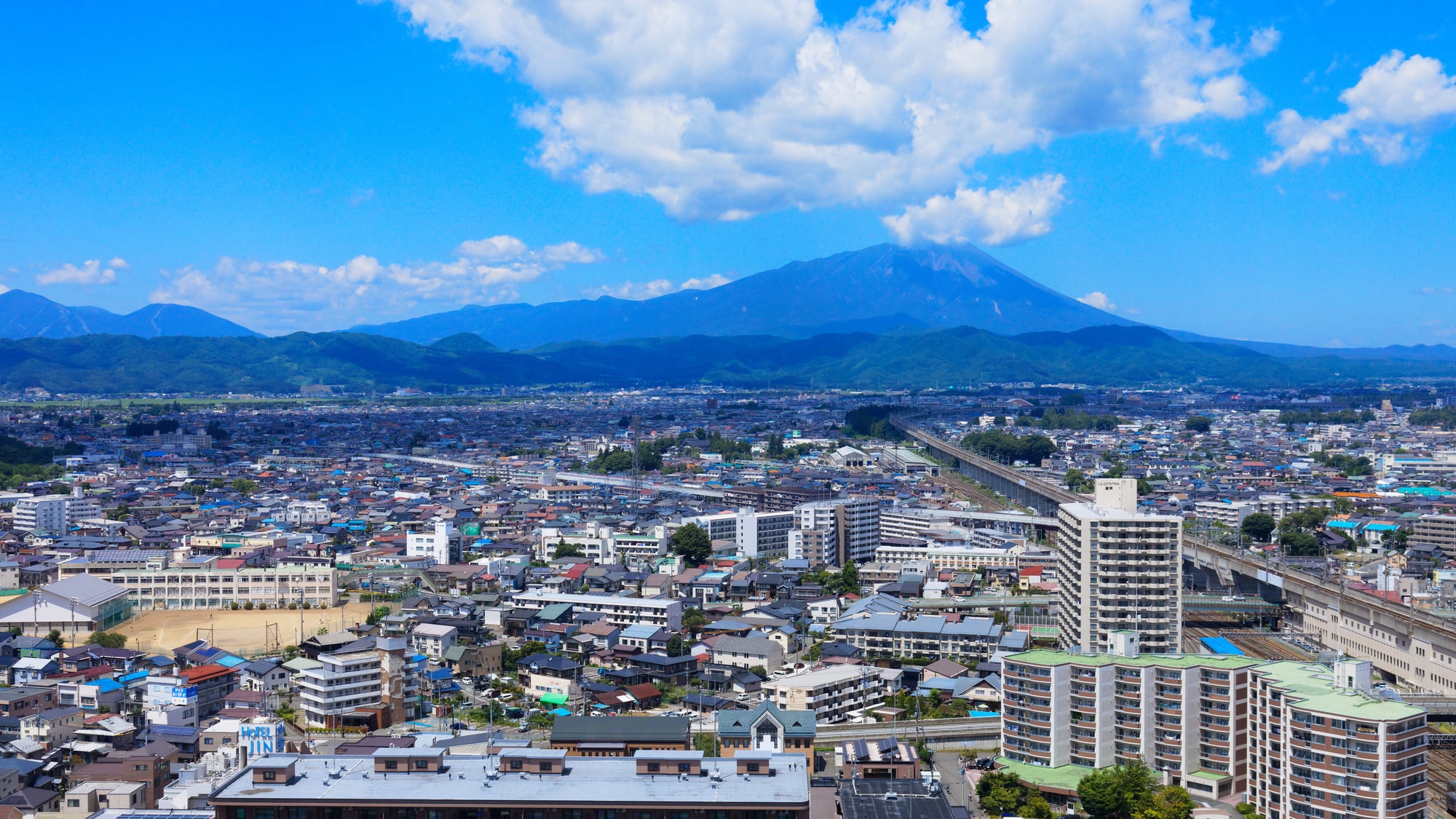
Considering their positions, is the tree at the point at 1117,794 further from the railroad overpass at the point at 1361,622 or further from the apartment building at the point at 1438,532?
the apartment building at the point at 1438,532

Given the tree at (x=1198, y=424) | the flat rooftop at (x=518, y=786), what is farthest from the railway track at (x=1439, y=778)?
the tree at (x=1198, y=424)

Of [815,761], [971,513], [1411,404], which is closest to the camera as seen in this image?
[815,761]

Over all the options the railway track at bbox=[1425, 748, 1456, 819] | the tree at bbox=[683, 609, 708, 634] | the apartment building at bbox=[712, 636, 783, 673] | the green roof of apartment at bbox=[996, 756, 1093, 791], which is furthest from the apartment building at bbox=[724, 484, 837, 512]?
the green roof of apartment at bbox=[996, 756, 1093, 791]

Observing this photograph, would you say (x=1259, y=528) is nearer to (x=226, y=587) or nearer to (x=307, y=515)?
(x=226, y=587)

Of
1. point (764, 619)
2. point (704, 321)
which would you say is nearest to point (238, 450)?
point (764, 619)

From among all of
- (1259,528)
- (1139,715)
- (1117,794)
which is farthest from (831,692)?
(1259,528)

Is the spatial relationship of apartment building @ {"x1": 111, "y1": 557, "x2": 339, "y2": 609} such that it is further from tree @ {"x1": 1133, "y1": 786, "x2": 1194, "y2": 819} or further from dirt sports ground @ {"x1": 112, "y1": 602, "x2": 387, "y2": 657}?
tree @ {"x1": 1133, "y1": 786, "x2": 1194, "y2": 819}

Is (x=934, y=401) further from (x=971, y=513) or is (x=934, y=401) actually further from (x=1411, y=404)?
(x=971, y=513)
